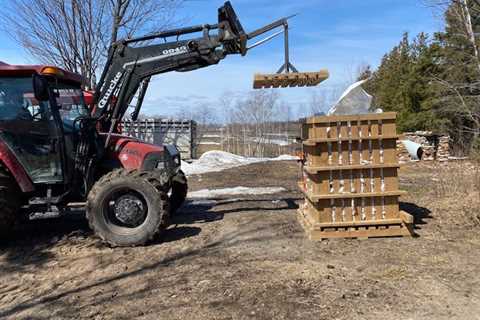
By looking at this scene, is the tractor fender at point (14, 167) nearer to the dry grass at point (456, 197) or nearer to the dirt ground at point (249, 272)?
the dirt ground at point (249, 272)

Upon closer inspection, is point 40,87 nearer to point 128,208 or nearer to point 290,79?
point 128,208

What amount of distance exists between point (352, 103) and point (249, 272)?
292 cm

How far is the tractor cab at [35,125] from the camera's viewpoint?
6043 millimetres

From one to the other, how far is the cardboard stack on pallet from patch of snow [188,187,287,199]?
4377mm

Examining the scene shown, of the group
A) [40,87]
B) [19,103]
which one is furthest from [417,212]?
[19,103]

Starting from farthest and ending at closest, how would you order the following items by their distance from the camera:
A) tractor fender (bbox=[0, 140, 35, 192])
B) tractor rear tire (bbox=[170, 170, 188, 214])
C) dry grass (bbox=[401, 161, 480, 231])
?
tractor rear tire (bbox=[170, 170, 188, 214]) < dry grass (bbox=[401, 161, 480, 231]) < tractor fender (bbox=[0, 140, 35, 192])

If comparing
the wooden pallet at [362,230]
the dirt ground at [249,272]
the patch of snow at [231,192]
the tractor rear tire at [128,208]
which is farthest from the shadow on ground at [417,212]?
the tractor rear tire at [128,208]

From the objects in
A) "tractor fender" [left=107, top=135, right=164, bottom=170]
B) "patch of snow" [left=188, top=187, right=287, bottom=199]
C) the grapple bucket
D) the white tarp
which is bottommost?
"patch of snow" [left=188, top=187, right=287, bottom=199]

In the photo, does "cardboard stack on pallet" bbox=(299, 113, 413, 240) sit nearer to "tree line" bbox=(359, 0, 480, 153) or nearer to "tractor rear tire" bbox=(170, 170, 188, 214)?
"tractor rear tire" bbox=(170, 170, 188, 214)

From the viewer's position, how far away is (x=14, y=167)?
19.9 feet

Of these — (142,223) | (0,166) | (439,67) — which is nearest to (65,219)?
(0,166)

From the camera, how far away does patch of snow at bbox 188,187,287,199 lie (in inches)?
404

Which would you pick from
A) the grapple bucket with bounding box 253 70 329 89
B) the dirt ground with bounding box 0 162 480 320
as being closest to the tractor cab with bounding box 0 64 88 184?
the dirt ground with bounding box 0 162 480 320

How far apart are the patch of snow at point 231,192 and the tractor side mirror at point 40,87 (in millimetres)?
4853
